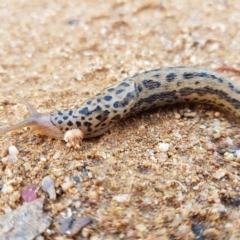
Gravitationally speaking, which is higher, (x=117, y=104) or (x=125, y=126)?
(x=117, y=104)

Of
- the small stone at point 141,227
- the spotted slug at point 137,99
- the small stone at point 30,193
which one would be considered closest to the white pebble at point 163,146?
the spotted slug at point 137,99

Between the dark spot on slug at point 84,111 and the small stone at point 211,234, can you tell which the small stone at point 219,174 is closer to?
the small stone at point 211,234

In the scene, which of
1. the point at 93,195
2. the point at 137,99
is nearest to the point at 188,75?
the point at 137,99

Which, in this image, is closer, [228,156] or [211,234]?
[211,234]

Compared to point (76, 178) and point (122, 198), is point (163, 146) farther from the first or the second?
point (76, 178)

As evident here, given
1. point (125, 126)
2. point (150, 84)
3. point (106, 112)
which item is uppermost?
point (150, 84)

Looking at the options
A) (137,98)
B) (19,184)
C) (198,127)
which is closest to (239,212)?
(198,127)

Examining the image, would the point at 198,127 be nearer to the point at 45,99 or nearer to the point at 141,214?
the point at 141,214
